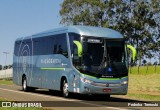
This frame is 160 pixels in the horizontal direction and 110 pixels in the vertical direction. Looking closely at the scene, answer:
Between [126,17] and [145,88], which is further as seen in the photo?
[126,17]

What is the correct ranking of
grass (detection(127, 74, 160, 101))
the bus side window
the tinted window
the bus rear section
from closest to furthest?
the bus rear section
the bus side window
the tinted window
grass (detection(127, 74, 160, 101))

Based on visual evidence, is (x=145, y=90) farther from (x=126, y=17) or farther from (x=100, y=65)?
(x=126, y=17)

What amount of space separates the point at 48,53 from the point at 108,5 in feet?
187

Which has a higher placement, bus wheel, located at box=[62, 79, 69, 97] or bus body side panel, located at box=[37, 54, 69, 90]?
bus body side panel, located at box=[37, 54, 69, 90]

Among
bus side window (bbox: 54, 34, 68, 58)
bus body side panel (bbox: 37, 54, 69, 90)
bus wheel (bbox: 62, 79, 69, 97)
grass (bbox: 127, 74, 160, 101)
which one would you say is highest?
bus side window (bbox: 54, 34, 68, 58)

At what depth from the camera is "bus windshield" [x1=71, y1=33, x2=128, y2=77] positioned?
74.6 feet

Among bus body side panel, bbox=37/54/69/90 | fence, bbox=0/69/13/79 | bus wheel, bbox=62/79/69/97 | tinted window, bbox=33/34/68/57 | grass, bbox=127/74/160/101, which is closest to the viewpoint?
bus wheel, bbox=62/79/69/97

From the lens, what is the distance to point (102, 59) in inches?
898

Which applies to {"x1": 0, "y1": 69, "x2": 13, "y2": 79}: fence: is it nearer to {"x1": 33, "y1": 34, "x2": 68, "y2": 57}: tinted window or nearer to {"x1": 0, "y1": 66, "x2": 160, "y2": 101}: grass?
{"x1": 0, "y1": 66, "x2": 160, "y2": 101}: grass

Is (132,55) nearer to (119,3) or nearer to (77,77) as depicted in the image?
(77,77)

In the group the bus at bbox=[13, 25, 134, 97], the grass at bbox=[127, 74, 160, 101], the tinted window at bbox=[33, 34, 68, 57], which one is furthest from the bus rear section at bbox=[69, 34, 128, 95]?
the grass at bbox=[127, 74, 160, 101]

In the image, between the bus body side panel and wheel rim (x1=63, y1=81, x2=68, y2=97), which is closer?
wheel rim (x1=63, y1=81, x2=68, y2=97)

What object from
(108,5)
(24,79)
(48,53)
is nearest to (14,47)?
(24,79)

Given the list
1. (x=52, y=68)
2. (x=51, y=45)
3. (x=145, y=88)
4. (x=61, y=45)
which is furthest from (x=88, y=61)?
(x=145, y=88)
